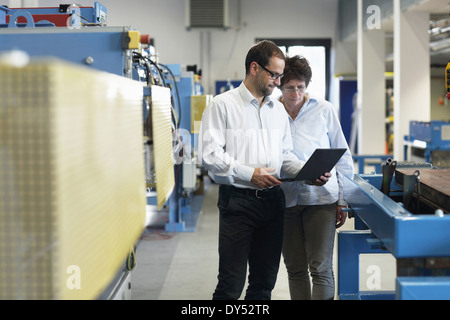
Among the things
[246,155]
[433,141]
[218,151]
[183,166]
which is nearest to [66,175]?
[218,151]

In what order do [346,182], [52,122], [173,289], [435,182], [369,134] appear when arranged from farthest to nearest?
[369,134] < [173,289] < [346,182] < [435,182] < [52,122]

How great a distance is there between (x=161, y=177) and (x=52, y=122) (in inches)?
31.7

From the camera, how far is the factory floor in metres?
3.38

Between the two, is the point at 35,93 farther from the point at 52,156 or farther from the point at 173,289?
the point at 173,289

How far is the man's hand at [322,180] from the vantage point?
2.14 m

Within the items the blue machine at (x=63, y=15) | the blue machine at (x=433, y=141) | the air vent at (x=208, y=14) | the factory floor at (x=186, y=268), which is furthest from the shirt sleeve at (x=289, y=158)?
the air vent at (x=208, y=14)

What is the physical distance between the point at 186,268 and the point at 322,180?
202 cm

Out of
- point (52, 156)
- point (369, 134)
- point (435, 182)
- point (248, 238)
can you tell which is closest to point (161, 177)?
point (248, 238)

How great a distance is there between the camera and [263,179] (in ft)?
6.44

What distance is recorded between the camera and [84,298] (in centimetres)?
92

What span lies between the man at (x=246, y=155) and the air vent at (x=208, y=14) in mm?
7319

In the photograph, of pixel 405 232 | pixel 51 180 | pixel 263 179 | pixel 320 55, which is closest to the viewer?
pixel 51 180

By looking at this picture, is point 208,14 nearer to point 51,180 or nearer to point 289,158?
point 289,158

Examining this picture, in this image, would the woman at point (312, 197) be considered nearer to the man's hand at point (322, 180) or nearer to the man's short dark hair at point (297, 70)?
the man's short dark hair at point (297, 70)
